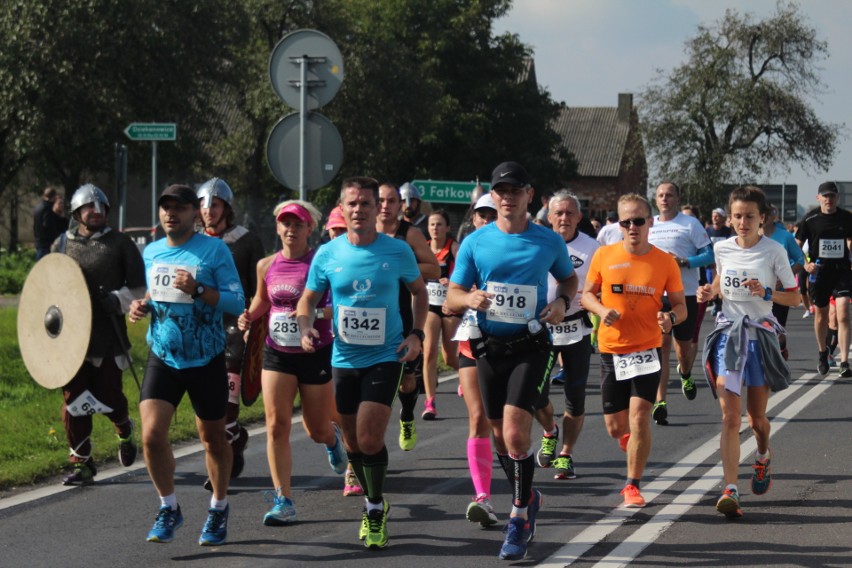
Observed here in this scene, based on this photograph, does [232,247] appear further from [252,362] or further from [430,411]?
[430,411]

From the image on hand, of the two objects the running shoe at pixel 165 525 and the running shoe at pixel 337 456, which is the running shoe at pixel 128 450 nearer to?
the running shoe at pixel 337 456

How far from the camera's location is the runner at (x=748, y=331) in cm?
748

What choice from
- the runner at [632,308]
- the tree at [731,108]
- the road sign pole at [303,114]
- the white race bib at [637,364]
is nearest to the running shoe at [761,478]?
the runner at [632,308]

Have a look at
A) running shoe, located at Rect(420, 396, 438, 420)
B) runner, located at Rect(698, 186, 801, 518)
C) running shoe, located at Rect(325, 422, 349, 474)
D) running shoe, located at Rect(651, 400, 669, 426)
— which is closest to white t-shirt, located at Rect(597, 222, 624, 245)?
running shoe, located at Rect(651, 400, 669, 426)

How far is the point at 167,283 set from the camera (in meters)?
6.73

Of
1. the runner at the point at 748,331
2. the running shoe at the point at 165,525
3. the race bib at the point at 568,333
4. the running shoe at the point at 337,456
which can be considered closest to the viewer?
the running shoe at the point at 165,525

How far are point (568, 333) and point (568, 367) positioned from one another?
229mm

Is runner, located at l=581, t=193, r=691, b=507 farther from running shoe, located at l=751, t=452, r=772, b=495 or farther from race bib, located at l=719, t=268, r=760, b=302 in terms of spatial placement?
running shoe, located at l=751, t=452, r=772, b=495

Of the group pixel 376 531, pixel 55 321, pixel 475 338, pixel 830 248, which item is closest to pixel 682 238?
pixel 830 248

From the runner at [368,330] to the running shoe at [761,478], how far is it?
2309 mm

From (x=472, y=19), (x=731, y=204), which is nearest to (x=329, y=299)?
(x=731, y=204)

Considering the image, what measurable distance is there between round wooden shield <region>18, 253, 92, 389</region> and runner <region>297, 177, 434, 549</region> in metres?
1.82

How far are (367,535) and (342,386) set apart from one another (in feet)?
2.49

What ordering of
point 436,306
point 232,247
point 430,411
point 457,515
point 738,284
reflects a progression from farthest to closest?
point 430,411 < point 436,306 < point 232,247 < point 738,284 < point 457,515
